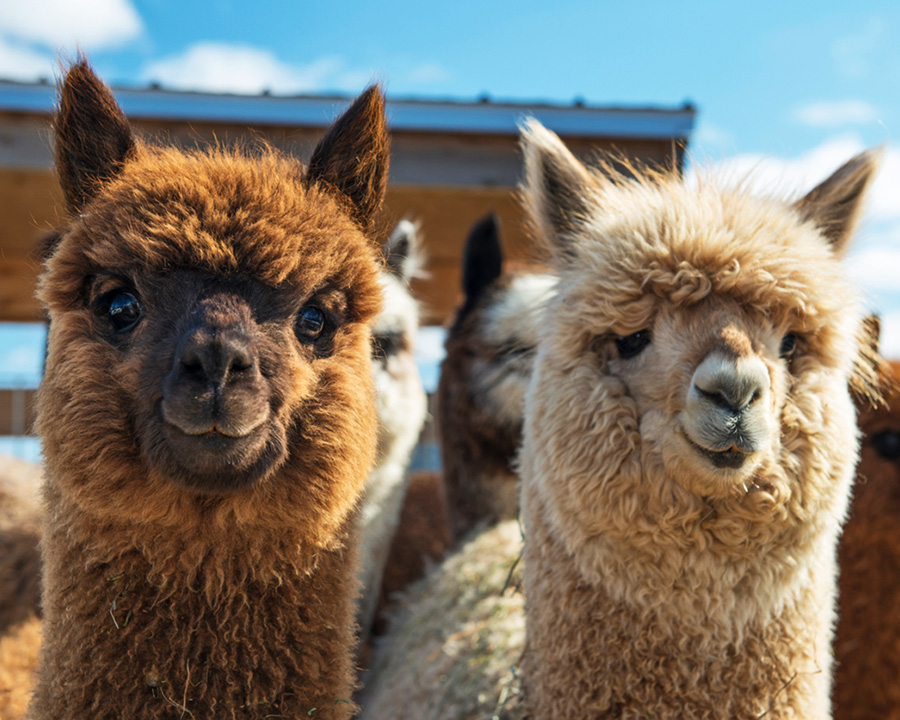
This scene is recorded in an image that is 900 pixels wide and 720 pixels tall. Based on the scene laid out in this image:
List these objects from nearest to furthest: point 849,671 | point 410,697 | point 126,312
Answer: point 126,312 → point 410,697 → point 849,671

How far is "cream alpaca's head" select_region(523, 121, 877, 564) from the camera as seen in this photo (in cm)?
203

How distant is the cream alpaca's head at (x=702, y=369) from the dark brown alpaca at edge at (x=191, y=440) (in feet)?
2.29

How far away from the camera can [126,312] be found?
1.77 m

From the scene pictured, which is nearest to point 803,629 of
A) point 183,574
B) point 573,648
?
point 573,648

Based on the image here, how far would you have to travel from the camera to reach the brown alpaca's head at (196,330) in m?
1.63

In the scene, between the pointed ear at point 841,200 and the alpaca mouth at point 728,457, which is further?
the pointed ear at point 841,200

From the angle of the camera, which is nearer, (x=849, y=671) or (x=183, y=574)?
(x=183, y=574)

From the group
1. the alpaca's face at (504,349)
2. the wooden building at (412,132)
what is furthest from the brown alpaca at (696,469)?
the wooden building at (412,132)

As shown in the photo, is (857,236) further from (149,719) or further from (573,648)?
(149,719)

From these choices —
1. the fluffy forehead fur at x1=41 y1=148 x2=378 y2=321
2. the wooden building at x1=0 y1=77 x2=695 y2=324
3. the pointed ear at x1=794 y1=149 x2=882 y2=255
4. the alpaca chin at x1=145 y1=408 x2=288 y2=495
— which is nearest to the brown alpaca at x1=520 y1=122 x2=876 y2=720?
the pointed ear at x1=794 y1=149 x2=882 y2=255

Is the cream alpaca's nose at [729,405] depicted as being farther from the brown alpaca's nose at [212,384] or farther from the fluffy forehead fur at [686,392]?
the brown alpaca's nose at [212,384]

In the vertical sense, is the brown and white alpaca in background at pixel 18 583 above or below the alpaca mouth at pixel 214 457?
below

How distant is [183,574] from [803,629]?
1714 millimetres

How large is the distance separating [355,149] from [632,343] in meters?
0.95
